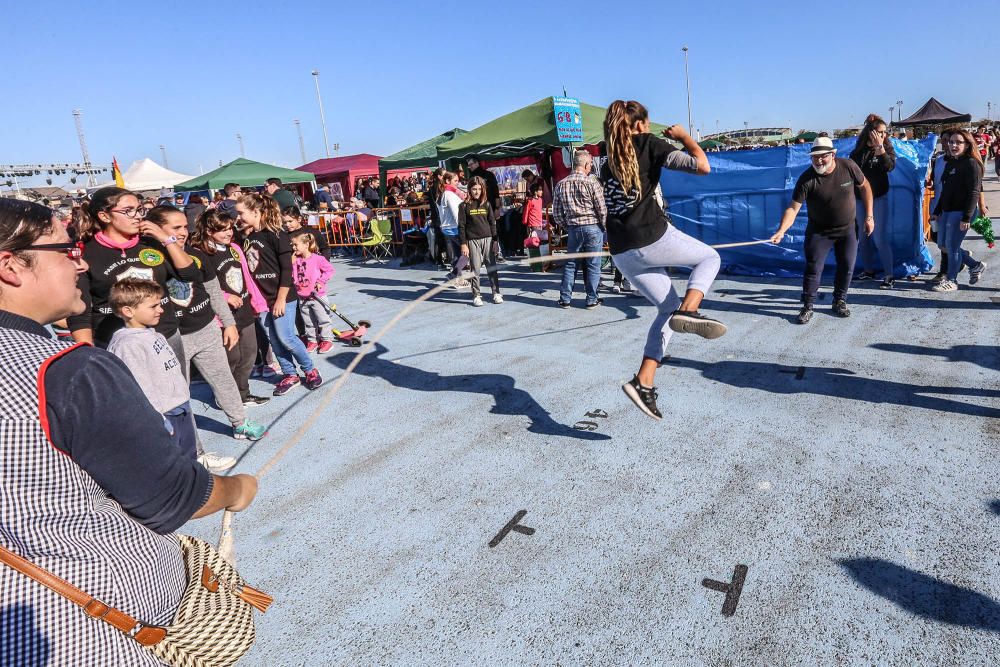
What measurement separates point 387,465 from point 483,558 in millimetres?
1255

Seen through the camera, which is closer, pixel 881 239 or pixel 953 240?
pixel 953 240

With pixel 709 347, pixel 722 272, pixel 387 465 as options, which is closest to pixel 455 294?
pixel 722 272

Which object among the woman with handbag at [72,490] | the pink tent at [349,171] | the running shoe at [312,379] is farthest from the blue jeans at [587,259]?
the pink tent at [349,171]

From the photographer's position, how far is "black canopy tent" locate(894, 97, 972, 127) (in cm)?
2797

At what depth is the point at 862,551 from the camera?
2.60m

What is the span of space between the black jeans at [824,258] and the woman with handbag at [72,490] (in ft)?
20.4

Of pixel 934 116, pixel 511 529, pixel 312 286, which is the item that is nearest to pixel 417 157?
pixel 312 286

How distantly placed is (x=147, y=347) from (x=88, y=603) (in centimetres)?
239

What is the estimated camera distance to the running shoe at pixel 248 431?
177 inches

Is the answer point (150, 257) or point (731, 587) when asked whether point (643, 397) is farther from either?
point (150, 257)

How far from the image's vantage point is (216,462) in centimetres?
415

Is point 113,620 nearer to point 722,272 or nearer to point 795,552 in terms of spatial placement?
point 795,552

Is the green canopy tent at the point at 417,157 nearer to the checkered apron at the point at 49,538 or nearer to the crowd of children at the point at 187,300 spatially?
the crowd of children at the point at 187,300

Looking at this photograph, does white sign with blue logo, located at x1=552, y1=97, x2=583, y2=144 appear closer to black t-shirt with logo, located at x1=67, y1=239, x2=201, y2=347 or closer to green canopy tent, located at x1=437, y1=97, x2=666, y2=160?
green canopy tent, located at x1=437, y1=97, x2=666, y2=160
